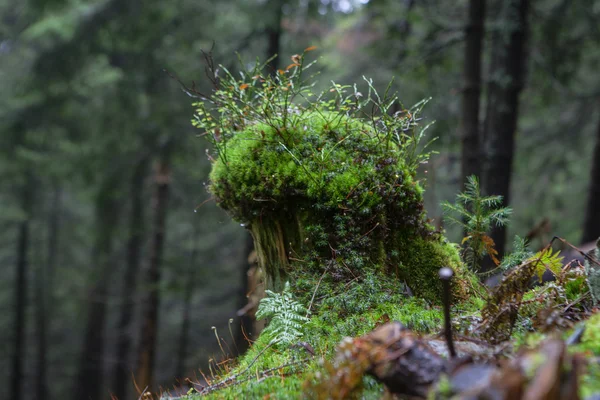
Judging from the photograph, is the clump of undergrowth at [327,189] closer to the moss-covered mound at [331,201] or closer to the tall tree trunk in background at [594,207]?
the moss-covered mound at [331,201]

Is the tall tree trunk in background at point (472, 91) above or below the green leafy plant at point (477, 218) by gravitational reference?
above

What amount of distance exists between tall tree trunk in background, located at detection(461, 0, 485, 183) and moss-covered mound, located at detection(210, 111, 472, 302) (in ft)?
12.0

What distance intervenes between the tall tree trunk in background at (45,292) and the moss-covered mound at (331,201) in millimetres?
19701

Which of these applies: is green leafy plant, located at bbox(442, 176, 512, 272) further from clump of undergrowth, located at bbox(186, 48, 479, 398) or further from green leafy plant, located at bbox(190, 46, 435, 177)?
green leafy plant, located at bbox(190, 46, 435, 177)

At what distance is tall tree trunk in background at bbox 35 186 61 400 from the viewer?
2005 centimetres

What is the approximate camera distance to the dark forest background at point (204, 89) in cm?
730

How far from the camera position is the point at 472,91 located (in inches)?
261

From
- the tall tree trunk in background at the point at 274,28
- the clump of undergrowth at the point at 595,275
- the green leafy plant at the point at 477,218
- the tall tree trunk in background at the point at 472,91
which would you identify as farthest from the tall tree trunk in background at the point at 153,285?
the clump of undergrowth at the point at 595,275

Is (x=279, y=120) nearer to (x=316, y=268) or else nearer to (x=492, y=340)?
(x=316, y=268)

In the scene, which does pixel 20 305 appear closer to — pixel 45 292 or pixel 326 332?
pixel 45 292

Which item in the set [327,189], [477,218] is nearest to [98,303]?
[327,189]

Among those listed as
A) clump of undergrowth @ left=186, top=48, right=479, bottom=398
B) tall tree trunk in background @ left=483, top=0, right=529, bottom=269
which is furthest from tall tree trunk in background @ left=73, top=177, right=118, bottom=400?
clump of undergrowth @ left=186, top=48, right=479, bottom=398

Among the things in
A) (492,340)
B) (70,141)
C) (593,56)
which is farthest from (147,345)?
(593,56)

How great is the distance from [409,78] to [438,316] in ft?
21.7
